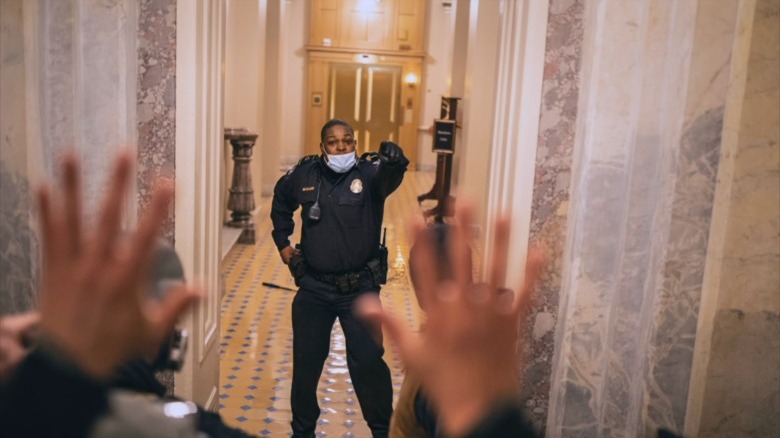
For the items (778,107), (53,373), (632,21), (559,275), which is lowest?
(559,275)

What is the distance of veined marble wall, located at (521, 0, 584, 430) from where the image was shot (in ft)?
10.7

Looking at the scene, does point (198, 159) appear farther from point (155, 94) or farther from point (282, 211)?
point (282, 211)

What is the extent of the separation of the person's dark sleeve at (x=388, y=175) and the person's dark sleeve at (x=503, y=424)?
2.87 meters

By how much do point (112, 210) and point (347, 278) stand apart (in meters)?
2.92

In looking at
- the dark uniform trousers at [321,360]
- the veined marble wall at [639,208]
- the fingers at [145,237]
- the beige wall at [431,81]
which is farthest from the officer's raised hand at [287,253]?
the beige wall at [431,81]

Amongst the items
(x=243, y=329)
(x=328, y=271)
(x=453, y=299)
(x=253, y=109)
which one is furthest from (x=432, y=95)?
(x=453, y=299)

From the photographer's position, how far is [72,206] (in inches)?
39.8

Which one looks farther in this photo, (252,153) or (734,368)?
(252,153)

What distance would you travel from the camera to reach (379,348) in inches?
154

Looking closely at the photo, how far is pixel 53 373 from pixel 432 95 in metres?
16.7

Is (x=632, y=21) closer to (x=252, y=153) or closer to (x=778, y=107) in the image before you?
(x=778, y=107)

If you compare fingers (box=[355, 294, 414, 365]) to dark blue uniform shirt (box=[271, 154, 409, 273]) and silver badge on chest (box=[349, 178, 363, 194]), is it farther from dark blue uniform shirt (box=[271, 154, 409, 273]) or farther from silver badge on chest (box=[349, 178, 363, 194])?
silver badge on chest (box=[349, 178, 363, 194])

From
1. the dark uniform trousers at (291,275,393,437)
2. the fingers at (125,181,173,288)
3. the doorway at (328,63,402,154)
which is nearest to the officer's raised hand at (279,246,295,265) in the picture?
the dark uniform trousers at (291,275,393,437)

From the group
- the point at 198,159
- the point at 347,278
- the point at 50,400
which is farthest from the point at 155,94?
the point at 50,400
